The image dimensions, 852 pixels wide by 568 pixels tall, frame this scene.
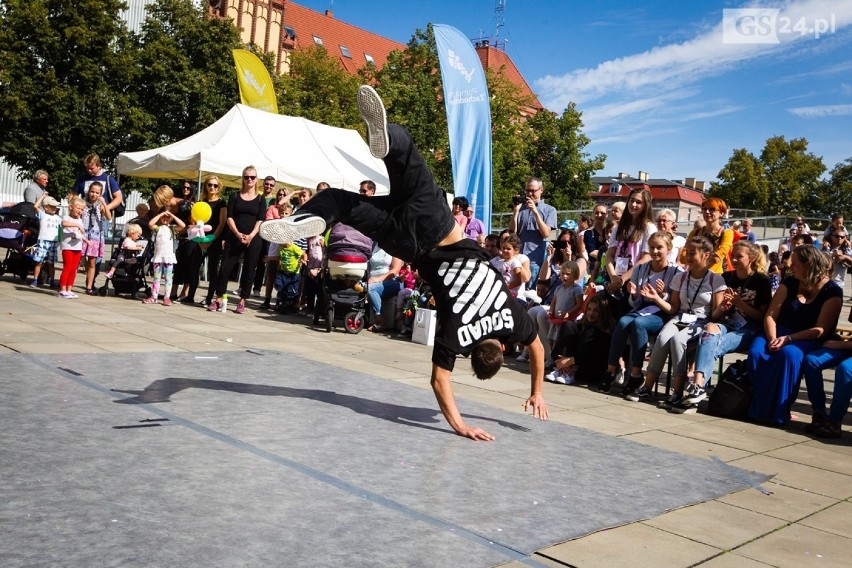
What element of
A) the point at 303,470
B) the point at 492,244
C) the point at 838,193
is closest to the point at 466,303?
the point at 303,470

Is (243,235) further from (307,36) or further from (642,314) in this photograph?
(307,36)

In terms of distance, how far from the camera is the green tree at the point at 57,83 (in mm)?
25469

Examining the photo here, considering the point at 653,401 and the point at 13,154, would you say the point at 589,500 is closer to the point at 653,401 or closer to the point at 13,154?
the point at 653,401

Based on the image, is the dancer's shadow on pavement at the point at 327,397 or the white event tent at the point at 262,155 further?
the white event tent at the point at 262,155

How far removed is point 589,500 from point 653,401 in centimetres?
376

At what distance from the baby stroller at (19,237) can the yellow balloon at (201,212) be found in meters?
2.86

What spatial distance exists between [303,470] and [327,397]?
1971 millimetres

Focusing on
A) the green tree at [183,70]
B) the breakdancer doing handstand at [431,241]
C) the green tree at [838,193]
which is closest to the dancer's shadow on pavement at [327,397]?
the breakdancer doing handstand at [431,241]

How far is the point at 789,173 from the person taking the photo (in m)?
52.0

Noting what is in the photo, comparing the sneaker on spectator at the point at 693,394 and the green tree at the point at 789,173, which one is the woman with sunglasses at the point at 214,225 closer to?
the sneaker on spectator at the point at 693,394

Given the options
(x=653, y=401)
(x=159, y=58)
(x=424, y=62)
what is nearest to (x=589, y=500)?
(x=653, y=401)

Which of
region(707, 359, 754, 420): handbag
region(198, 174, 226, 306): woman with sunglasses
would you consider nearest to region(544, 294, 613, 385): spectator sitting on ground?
region(707, 359, 754, 420): handbag

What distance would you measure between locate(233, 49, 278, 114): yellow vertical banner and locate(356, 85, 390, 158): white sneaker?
48.0ft

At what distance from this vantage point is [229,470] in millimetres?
3865
